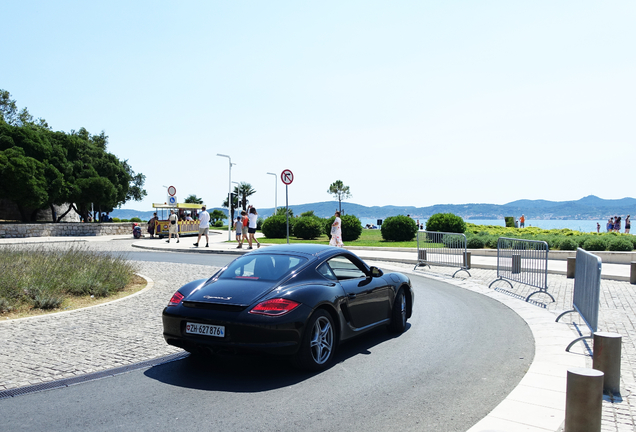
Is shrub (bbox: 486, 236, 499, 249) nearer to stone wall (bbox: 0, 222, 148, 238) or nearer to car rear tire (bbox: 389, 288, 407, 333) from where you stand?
car rear tire (bbox: 389, 288, 407, 333)

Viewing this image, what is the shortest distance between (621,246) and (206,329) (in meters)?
19.5

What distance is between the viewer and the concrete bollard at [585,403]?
11.9 feet

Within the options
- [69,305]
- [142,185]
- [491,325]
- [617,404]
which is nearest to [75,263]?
[69,305]

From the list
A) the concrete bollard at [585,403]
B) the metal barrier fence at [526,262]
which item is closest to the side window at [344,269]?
the concrete bollard at [585,403]

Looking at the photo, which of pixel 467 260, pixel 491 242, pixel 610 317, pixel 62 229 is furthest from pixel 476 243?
pixel 62 229

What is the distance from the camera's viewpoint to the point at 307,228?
29.8 m

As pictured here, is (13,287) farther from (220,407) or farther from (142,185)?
(142,185)

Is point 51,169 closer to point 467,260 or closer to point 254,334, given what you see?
point 467,260

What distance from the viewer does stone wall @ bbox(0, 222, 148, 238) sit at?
3241cm

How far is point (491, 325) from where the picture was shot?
26.2 feet

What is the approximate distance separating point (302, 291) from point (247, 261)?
109cm

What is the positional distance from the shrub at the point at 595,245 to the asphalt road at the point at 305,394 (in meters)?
15.4

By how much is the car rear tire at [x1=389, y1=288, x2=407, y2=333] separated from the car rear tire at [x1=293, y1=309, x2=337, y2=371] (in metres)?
1.73

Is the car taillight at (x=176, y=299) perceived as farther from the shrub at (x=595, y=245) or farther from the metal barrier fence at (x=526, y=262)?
the shrub at (x=595, y=245)
